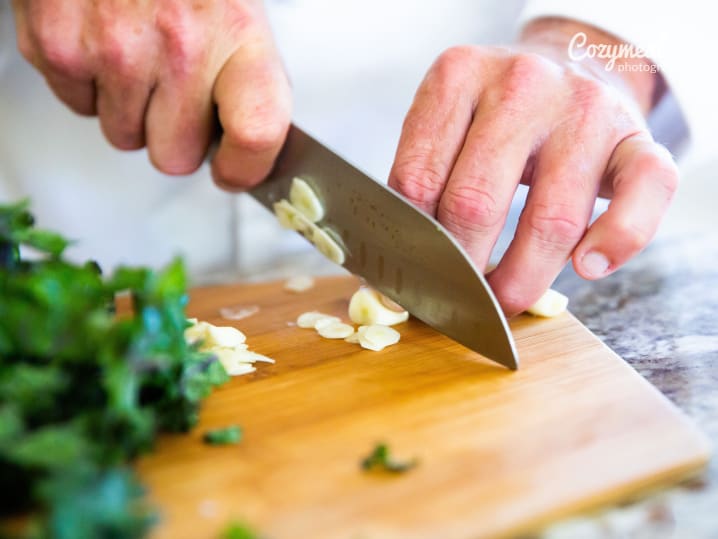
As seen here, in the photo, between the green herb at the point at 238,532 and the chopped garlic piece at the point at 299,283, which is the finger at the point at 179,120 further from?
the green herb at the point at 238,532

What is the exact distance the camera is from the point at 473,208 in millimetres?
1163

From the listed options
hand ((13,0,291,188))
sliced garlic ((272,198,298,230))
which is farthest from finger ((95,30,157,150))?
sliced garlic ((272,198,298,230))

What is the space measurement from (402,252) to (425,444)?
351mm

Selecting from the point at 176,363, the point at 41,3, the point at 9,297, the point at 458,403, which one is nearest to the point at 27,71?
the point at 41,3

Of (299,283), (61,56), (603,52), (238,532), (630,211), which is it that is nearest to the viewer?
(238,532)

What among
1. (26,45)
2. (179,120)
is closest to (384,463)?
(179,120)

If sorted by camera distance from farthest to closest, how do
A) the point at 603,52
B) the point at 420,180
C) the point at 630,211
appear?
the point at 603,52, the point at 420,180, the point at 630,211

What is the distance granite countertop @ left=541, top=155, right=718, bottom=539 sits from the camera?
82 centimetres

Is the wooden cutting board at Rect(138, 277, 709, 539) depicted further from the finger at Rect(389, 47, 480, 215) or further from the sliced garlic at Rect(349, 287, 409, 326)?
the finger at Rect(389, 47, 480, 215)

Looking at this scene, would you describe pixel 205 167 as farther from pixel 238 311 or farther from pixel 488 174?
pixel 488 174

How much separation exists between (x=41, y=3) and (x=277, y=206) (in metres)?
0.53

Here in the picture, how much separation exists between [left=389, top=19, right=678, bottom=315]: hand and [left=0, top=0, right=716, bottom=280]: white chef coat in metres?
0.57

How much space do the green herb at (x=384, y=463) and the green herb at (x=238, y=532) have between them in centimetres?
17

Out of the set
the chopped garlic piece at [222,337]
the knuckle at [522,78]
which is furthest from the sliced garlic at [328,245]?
the knuckle at [522,78]
